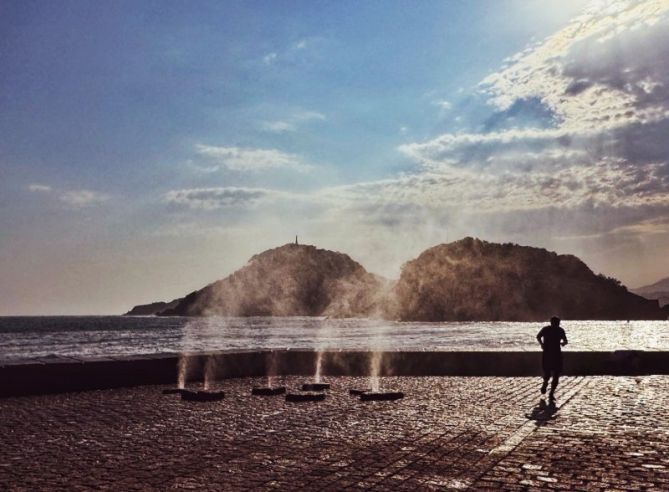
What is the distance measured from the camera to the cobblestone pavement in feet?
23.4

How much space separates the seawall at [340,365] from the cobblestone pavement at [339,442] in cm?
175

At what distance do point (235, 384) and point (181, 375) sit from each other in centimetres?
163

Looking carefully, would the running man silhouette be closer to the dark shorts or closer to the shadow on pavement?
the dark shorts

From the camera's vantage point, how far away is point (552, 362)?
1470cm

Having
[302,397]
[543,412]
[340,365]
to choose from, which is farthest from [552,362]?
[340,365]

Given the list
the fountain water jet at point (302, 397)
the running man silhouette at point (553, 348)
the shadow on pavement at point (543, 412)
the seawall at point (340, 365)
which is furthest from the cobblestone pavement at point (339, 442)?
the seawall at point (340, 365)

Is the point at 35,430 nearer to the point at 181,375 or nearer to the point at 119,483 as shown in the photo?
the point at 119,483

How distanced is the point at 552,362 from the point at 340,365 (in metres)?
7.70

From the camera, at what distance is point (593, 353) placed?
19688mm

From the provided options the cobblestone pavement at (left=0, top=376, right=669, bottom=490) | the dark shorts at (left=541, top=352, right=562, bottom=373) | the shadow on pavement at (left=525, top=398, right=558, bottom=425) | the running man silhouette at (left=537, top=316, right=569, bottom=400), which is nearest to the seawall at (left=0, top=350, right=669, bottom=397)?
the cobblestone pavement at (left=0, top=376, right=669, bottom=490)

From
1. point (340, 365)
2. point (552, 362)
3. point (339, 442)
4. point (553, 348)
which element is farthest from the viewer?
point (340, 365)

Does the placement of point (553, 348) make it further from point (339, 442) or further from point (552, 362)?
point (339, 442)

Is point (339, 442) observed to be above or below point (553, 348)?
below

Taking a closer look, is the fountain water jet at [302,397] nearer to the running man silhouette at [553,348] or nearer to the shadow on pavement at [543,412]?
the shadow on pavement at [543,412]
